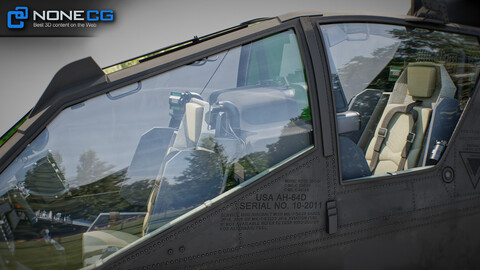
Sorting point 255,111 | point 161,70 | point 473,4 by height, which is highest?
point 473,4

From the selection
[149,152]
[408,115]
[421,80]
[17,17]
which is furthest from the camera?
[17,17]

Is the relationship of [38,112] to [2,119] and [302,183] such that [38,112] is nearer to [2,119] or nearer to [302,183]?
[302,183]

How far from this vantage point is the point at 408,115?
3.69 metres

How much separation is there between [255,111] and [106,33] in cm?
592

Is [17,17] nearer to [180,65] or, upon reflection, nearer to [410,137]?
[180,65]

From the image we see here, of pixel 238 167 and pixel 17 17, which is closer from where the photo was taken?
pixel 238 167

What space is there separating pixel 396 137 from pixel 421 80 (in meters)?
0.62

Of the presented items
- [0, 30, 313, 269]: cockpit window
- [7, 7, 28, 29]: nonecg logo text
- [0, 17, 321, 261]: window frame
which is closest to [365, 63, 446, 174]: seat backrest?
[0, 17, 321, 261]: window frame

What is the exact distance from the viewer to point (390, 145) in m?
3.74

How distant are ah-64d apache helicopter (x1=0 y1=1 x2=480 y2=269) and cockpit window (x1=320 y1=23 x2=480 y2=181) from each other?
0.01 m

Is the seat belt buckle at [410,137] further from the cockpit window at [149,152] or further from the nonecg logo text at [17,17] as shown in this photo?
the nonecg logo text at [17,17]

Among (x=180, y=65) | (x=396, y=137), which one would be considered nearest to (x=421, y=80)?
(x=396, y=137)

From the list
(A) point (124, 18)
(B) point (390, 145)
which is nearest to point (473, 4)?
(B) point (390, 145)

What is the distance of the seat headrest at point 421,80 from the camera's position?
309cm
